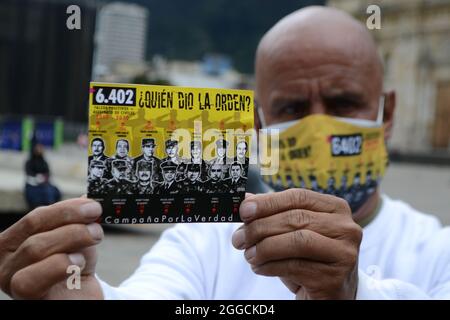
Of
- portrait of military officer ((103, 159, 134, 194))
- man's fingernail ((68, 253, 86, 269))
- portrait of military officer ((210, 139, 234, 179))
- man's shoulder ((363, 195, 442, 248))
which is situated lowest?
man's shoulder ((363, 195, 442, 248))

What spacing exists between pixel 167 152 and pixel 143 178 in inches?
2.8

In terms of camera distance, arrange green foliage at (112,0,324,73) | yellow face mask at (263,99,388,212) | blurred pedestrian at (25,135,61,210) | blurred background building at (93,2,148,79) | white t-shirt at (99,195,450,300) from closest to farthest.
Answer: white t-shirt at (99,195,450,300) < yellow face mask at (263,99,388,212) < blurred background building at (93,2,148,79) < blurred pedestrian at (25,135,61,210) < green foliage at (112,0,324,73)

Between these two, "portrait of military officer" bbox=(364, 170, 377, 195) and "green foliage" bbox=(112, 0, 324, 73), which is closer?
"portrait of military officer" bbox=(364, 170, 377, 195)

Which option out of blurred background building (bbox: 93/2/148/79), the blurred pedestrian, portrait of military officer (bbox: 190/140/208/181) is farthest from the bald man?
the blurred pedestrian

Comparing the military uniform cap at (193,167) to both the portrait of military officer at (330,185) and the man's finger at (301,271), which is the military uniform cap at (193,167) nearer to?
the man's finger at (301,271)

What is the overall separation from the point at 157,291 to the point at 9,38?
25.0m

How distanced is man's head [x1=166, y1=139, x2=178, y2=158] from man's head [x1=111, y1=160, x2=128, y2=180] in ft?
0.30

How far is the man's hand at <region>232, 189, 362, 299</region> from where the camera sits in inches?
49.6

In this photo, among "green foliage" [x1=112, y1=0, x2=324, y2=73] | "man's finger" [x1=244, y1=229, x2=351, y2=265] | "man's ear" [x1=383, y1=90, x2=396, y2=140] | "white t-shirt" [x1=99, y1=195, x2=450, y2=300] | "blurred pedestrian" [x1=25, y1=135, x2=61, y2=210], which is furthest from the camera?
"green foliage" [x1=112, y1=0, x2=324, y2=73]

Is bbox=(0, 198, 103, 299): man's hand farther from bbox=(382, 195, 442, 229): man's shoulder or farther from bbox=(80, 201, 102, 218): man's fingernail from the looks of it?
bbox=(382, 195, 442, 229): man's shoulder

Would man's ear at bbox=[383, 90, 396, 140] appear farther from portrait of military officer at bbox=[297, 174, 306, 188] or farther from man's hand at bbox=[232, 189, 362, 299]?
man's hand at bbox=[232, 189, 362, 299]

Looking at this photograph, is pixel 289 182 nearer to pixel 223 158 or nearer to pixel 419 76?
pixel 223 158

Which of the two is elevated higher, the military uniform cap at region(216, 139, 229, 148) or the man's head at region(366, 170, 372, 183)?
the military uniform cap at region(216, 139, 229, 148)

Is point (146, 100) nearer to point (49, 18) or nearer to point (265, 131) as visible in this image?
point (265, 131)
